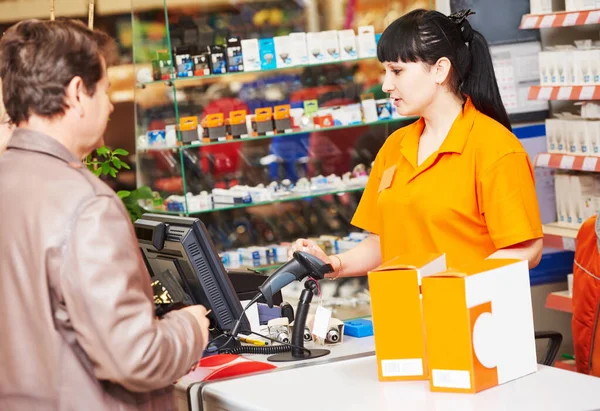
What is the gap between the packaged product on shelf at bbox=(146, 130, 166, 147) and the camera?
564 centimetres

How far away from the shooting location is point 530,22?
18.0 ft

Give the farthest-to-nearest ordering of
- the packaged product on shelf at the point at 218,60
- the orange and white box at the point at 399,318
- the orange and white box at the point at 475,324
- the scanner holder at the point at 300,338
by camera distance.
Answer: the packaged product on shelf at the point at 218,60, the scanner holder at the point at 300,338, the orange and white box at the point at 399,318, the orange and white box at the point at 475,324

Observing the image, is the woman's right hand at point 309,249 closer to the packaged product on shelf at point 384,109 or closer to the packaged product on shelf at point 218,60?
the packaged product on shelf at point 218,60

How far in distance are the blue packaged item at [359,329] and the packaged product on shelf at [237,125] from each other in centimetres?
263

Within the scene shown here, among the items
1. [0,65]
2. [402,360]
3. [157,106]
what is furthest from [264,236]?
[0,65]

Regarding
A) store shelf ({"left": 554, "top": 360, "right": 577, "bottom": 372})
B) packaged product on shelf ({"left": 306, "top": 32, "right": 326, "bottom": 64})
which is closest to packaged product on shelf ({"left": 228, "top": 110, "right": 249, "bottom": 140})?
packaged product on shelf ({"left": 306, "top": 32, "right": 326, "bottom": 64})

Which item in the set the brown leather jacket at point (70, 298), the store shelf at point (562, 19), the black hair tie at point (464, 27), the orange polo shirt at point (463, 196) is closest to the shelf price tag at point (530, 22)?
the store shelf at point (562, 19)

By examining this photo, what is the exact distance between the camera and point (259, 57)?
18.9 feet

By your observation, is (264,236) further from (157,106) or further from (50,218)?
(50,218)

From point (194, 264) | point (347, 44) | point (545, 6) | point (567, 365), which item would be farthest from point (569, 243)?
point (194, 264)

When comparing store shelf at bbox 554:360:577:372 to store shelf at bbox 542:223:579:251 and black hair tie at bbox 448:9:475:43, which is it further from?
black hair tie at bbox 448:9:475:43

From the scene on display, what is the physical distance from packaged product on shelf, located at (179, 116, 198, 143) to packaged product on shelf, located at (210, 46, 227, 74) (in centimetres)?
33

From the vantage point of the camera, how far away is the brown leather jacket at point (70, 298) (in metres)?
1.87

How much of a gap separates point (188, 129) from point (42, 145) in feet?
11.7
